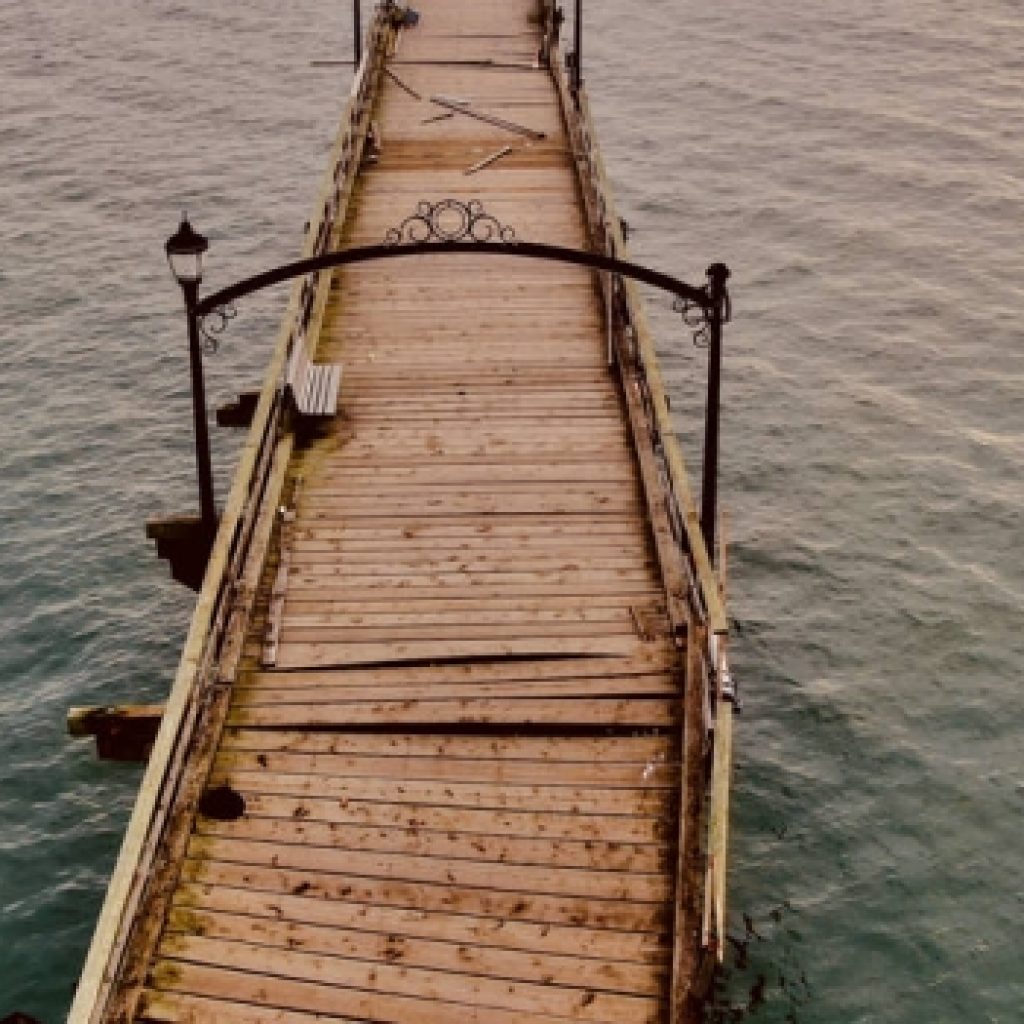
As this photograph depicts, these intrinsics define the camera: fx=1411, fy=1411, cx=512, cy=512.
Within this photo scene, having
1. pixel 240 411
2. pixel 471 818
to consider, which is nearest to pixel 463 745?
pixel 471 818

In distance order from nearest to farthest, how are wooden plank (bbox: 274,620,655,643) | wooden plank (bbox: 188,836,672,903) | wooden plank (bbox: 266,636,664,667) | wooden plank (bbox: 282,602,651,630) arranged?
wooden plank (bbox: 188,836,672,903) < wooden plank (bbox: 266,636,664,667) < wooden plank (bbox: 274,620,655,643) < wooden plank (bbox: 282,602,651,630)

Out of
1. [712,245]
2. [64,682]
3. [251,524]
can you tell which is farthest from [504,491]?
[712,245]

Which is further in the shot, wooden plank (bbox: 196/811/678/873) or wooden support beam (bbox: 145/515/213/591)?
wooden support beam (bbox: 145/515/213/591)

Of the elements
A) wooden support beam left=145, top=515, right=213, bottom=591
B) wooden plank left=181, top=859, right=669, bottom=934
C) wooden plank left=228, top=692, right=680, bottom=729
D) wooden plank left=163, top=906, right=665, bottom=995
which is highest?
wooden plank left=228, top=692, right=680, bottom=729

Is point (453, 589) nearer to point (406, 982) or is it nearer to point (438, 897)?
point (438, 897)

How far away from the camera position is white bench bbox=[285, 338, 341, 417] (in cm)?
1833

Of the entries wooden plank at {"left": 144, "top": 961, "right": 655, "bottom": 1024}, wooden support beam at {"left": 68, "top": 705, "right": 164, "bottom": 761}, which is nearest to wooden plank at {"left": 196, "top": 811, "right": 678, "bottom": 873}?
wooden plank at {"left": 144, "top": 961, "right": 655, "bottom": 1024}

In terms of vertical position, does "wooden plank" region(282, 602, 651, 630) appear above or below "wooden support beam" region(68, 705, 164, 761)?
above

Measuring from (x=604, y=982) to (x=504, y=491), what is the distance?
7286 millimetres

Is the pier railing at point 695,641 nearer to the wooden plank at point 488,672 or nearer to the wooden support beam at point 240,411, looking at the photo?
the wooden plank at point 488,672

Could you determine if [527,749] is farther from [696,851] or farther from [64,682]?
[64,682]

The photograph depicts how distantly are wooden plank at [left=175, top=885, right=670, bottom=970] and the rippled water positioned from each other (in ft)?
18.3

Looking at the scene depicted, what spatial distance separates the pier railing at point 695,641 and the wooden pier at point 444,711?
0.04 metres

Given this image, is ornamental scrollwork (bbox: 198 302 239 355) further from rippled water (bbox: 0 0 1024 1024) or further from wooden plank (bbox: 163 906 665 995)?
wooden plank (bbox: 163 906 665 995)
